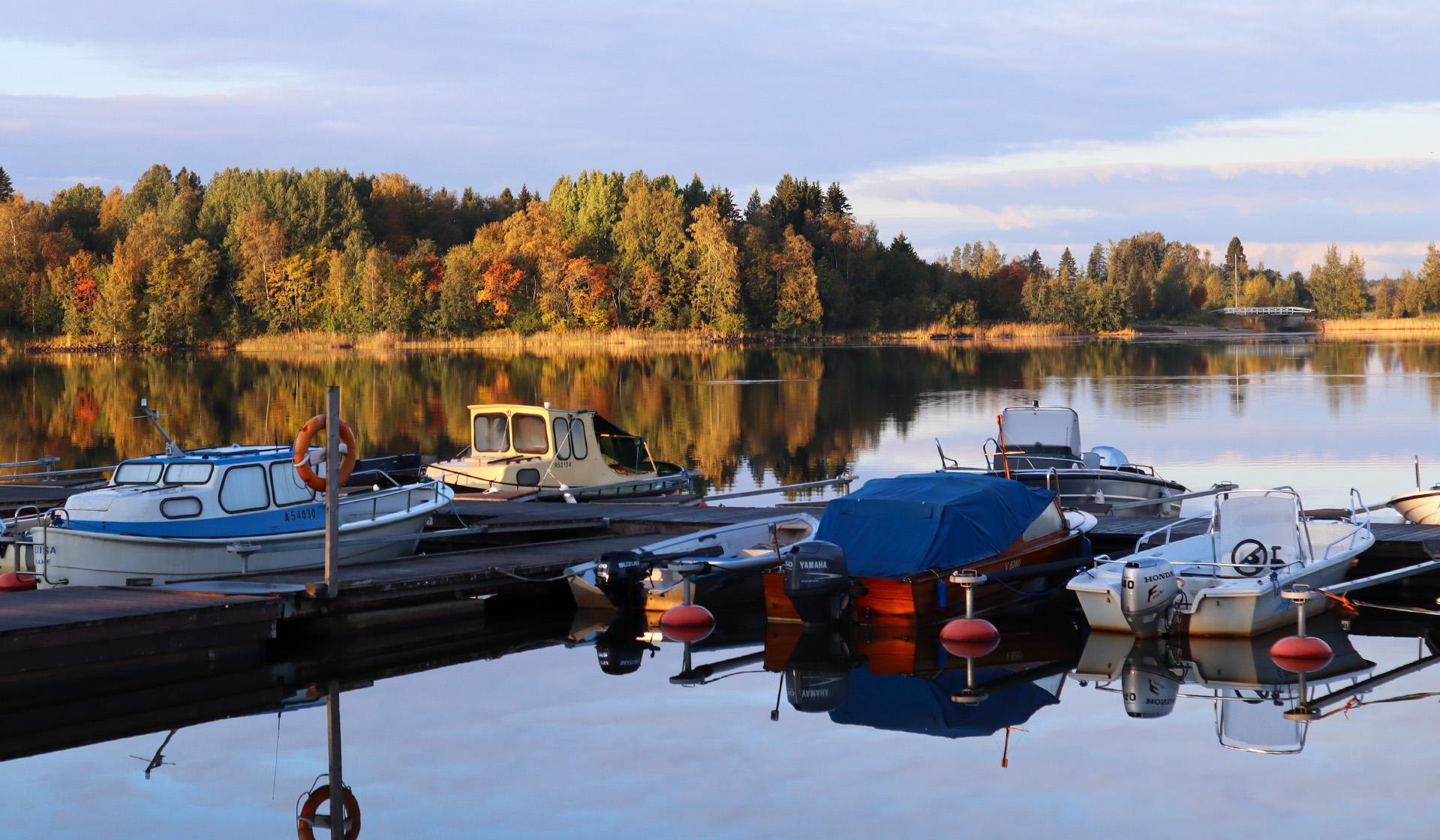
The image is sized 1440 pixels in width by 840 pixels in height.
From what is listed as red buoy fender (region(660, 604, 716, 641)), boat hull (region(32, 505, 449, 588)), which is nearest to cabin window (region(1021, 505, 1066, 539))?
red buoy fender (region(660, 604, 716, 641))

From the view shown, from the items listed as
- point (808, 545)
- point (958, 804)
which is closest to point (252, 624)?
point (808, 545)

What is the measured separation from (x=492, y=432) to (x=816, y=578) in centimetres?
1235

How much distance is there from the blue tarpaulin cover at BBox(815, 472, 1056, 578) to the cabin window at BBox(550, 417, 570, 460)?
957 cm

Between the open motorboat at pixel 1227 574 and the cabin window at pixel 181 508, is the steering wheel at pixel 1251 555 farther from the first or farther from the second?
the cabin window at pixel 181 508

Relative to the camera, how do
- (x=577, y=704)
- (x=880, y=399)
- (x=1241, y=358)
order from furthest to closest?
(x=1241, y=358) → (x=880, y=399) → (x=577, y=704)

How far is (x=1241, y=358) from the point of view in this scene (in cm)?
8912

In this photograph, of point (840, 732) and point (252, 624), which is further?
point (252, 624)

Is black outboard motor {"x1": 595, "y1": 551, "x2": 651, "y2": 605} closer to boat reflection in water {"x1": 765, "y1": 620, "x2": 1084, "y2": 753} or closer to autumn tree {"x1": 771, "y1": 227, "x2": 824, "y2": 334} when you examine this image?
boat reflection in water {"x1": 765, "y1": 620, "x2": 1084, "y2": 753}

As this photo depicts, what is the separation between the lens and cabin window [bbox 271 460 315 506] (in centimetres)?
1862

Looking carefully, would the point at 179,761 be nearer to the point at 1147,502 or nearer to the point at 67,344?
the point at 1147,502

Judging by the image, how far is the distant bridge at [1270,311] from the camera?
551ft

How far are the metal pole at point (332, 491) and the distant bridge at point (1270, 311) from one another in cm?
16066

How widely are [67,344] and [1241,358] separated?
260 ft

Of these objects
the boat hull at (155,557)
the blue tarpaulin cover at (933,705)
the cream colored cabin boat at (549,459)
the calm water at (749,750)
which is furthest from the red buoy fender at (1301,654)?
the cream colored cabin boat at (549,459)
